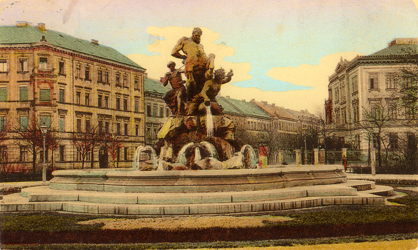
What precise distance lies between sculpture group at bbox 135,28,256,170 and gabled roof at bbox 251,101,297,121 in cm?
4729

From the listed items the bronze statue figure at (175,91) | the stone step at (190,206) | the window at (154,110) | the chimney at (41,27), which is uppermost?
the chimney at (41,27)

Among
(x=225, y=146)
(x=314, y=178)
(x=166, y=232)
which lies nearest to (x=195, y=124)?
(x=225, y=146)

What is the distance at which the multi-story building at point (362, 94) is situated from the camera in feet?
107

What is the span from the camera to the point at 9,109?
1448 inches

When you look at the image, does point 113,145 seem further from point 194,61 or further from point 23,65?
point 194,61

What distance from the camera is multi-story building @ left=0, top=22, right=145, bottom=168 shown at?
37469mm

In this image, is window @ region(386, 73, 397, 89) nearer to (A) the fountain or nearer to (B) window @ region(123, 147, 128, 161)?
(A) the fountain

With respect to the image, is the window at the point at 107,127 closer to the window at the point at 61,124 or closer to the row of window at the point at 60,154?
the row of window at the point at 60,154

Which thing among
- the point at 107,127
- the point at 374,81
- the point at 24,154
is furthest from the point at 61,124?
the point at 374,81

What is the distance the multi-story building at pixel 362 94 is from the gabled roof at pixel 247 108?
19.4 m

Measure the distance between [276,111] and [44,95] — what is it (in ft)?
117

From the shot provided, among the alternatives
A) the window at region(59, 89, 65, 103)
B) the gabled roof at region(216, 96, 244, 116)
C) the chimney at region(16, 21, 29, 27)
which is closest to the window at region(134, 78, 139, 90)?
the window at region(59, 89, 65, 103)

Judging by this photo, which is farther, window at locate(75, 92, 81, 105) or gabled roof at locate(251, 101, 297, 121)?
gabled roof at locate(251, 101, 297, 121)

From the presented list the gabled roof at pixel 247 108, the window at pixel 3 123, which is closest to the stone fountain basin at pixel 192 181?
the window at pixel 3 123
